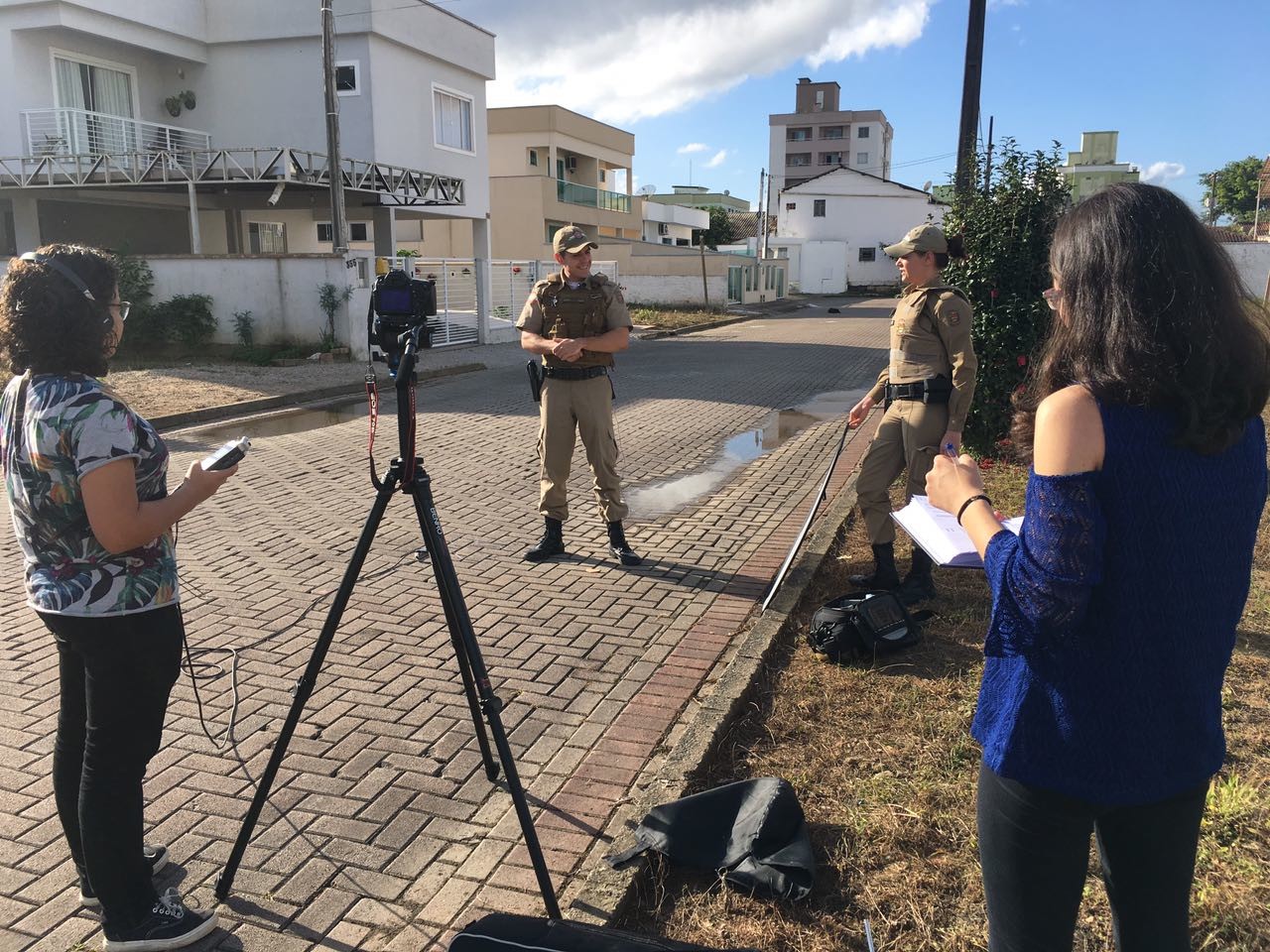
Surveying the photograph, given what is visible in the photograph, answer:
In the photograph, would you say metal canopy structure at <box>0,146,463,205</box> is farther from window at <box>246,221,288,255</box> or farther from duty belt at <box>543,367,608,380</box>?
duty belt at <box>543,367,608,380</box>

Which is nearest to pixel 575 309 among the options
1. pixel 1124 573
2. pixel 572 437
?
pixel 572 437

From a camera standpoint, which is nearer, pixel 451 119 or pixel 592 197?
pixel 451 119

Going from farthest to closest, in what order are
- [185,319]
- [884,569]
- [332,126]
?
1. [185,319]
2. [332,126]
3. [884,569]

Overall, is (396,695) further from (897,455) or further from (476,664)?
(897,455)

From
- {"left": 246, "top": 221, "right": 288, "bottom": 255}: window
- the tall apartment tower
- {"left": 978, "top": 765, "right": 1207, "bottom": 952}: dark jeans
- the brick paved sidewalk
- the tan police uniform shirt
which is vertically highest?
the tall apartment tower

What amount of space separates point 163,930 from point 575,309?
4.04 m

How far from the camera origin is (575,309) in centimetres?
593

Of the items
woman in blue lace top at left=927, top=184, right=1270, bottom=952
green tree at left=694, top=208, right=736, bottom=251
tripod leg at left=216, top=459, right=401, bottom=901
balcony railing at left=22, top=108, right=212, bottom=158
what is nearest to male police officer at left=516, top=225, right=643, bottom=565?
tripod leg at left=216, top=459, right=401, bottom=901

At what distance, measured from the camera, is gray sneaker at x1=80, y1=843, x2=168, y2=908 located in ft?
9.51

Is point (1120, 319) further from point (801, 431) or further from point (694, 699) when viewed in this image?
point (801, 431)

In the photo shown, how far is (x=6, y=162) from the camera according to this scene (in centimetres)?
2203

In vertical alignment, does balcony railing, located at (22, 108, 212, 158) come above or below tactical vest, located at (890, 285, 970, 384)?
above

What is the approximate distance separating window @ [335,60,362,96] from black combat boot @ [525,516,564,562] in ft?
68.1

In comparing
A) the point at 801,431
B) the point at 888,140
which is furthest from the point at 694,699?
the point at 888,140
